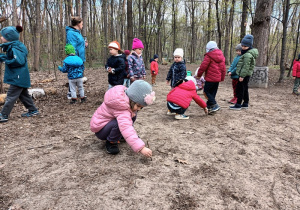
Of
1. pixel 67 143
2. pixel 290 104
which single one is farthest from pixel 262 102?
pixel 67 143

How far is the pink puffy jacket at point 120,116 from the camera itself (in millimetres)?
2508

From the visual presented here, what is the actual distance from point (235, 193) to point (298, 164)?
1283 millimetres

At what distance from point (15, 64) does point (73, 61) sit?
139cm

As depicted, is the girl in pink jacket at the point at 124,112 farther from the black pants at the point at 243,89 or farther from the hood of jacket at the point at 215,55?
the black pants at the point at 243,89

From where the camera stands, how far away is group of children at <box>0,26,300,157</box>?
8.70 feet

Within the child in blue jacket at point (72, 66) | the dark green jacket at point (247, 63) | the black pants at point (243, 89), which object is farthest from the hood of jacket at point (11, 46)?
the black pants at point (243, 89)

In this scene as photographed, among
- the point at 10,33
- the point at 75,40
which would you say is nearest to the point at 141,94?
the point at 10,33

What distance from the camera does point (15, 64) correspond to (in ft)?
14.3

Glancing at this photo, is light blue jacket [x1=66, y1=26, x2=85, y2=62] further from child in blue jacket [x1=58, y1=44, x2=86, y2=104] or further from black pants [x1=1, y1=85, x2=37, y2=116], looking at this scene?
black pants [x1=1, y1=85, x2=37, y2=116]

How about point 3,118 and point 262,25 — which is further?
point 262,25

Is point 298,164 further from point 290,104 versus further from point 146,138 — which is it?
point 290,104

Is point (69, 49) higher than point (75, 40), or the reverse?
point (75, 40)

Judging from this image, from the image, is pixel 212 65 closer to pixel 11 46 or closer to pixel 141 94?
pixel 141 94

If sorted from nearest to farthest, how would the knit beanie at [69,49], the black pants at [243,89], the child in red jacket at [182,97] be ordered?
the child in red jacket at [182,97] < the black pants at [243,89] < the knit beanie at [69,49]
